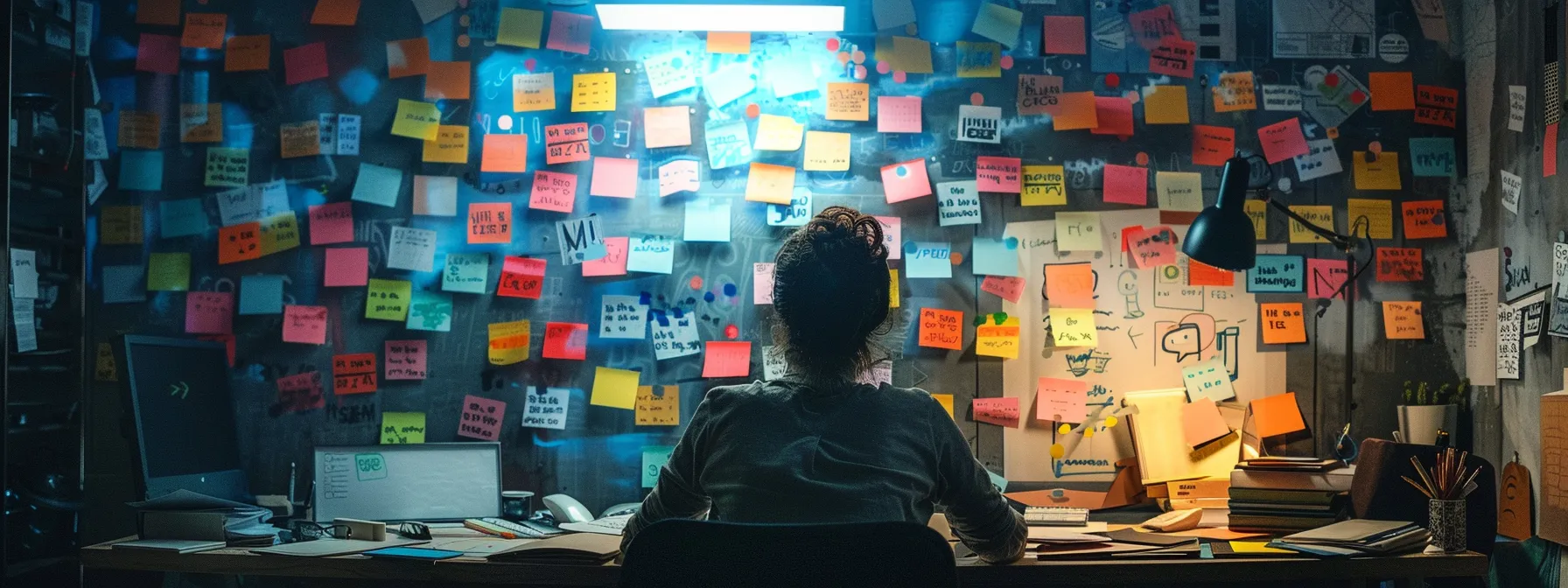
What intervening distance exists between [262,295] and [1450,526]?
2.87 m

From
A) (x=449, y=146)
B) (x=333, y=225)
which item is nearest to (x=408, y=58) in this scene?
(x=449, y=146)

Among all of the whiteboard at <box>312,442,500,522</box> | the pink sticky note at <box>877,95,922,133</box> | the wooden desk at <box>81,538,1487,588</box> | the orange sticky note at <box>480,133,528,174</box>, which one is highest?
the pink sticky note at <box>877,95,922,133</box>

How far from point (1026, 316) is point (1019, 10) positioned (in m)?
0.84

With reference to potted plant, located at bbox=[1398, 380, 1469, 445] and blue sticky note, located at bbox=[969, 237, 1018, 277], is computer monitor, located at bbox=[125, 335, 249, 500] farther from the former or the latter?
potted plant, located at bbox=[1398, 380, 1469, 445]

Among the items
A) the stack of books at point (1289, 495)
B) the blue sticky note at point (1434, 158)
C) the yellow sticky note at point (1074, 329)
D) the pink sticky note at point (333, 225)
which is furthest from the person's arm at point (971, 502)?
the pink sticky note at point (333, 225)

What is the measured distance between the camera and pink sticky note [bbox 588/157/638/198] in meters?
2.81

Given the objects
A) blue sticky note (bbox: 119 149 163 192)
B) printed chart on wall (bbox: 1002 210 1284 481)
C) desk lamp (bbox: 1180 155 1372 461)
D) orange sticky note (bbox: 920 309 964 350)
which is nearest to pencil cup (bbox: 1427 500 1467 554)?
desk lamp (bbox: 1180 155 1372 461)

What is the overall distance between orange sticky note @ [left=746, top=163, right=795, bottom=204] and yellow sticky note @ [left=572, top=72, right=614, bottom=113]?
0.43 meters

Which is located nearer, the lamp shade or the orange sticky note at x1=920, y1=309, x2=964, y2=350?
the lamp shade

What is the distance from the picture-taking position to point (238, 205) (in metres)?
2.82

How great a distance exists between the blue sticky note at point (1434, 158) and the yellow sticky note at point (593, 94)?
2176mm

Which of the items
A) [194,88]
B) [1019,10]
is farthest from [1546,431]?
[194,88]

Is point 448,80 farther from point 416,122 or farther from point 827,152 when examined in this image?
point 827,152

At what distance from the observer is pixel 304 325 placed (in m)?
2.80
